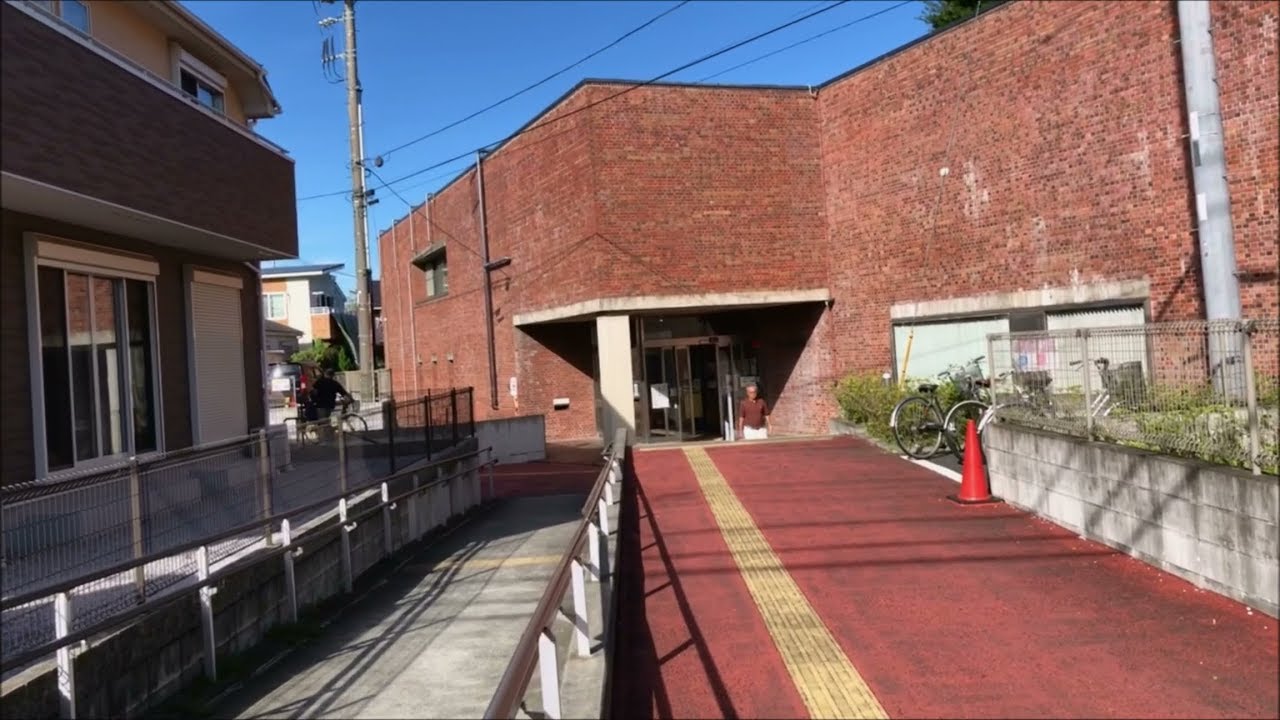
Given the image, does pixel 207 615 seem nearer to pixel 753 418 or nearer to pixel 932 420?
pixel 932 420

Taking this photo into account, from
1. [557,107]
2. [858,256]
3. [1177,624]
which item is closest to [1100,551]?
[1177,624]

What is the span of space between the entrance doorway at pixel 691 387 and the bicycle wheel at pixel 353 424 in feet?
32.7

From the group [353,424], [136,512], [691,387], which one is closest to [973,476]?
[136,512]

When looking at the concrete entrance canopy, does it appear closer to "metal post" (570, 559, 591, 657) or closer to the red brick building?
the red brick building

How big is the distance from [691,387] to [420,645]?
15.3 metres

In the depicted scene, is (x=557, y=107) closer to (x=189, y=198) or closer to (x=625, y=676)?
(x=189, y=198)

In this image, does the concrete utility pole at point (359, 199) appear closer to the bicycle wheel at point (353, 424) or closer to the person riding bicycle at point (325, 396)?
the person riding bicycle at point (325, 396)

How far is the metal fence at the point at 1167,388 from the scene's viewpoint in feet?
18.0

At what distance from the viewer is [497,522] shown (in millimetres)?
13867

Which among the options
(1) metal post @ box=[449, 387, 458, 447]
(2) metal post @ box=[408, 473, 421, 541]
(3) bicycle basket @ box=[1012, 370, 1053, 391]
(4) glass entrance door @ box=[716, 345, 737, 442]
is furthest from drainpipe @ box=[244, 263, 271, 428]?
(4) glass entrance door @ box=[716, 345, 737, 442]

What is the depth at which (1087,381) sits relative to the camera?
7.55m

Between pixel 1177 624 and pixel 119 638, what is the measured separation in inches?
253

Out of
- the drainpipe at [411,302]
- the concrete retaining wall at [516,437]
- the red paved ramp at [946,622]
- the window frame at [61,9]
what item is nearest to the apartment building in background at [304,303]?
the drainpipe at [411,302]

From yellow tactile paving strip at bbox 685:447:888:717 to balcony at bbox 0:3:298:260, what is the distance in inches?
254
